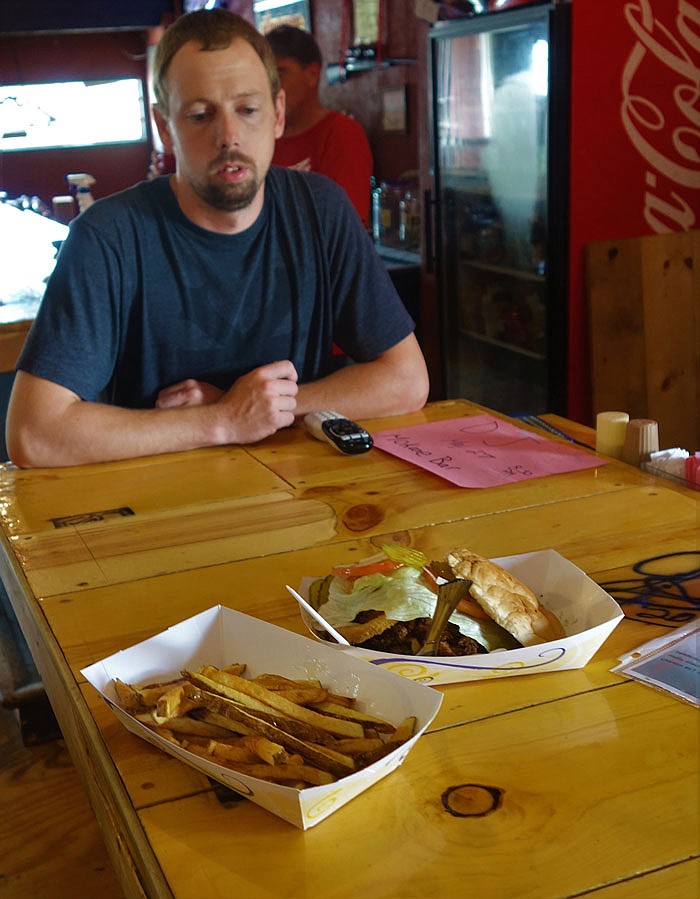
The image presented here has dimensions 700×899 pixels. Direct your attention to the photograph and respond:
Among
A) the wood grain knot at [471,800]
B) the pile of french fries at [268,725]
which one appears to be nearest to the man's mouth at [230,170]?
the pile of french fries at [268,725]

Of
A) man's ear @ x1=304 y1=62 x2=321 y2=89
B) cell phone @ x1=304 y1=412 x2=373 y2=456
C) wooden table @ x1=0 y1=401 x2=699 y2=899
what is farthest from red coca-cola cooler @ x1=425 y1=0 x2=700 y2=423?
wooden table @ x1=0 y1=401 x2=699 y2=899

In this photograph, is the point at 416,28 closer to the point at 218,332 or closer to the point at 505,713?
the point at 218,332

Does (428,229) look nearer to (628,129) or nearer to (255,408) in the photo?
(628,129)

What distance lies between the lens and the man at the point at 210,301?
68.1 inches

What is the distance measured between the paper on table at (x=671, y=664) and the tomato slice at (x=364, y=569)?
230mm

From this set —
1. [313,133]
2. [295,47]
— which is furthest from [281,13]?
[313,133]

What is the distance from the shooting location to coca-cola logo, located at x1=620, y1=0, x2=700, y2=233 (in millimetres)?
3303

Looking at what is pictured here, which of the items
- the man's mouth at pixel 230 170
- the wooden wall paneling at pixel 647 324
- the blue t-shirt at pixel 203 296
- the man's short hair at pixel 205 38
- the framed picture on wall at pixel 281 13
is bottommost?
the wooden wall paneling at pixel 647 324

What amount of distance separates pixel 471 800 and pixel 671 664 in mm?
278

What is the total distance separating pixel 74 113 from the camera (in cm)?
960

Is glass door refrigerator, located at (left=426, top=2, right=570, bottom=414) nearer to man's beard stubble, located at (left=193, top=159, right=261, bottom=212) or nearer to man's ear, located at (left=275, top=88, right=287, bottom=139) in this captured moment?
man's ear, located at (left=275, top=88, right=287, bottom=139)

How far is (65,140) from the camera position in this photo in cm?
959

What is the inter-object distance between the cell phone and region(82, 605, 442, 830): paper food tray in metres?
0.71

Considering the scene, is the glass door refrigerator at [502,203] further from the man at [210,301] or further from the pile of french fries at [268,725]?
the pile of french fries at [268,725]
